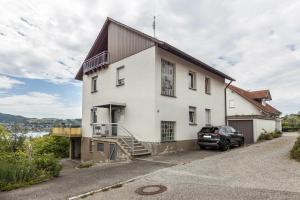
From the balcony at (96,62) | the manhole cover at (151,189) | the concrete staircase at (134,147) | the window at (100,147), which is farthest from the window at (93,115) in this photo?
the manhole cover at (151,189)

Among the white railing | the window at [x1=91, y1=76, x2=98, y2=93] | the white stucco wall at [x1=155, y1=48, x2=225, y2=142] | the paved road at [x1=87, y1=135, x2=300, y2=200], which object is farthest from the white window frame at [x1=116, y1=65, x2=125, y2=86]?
the paved road at [x1=87, y1=135, x2=300, y2=200]

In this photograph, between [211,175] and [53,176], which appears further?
[53,176]

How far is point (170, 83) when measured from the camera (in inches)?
674

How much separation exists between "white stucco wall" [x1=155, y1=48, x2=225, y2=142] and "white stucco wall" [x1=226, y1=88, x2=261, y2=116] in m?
8.62

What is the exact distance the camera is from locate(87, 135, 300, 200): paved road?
6660 millimetres

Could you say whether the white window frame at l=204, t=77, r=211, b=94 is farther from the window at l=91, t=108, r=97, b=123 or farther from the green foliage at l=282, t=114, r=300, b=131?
the green foliage at l=282, t=114, r=300, b=131

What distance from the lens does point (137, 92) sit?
16891 mm

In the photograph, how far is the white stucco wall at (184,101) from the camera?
16.0 metres

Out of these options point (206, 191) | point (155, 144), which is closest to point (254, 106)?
point (155, 144)

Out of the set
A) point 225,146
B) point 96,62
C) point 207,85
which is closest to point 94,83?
point 96,62

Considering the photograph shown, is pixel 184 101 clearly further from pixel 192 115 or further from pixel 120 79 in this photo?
pixel 120 79

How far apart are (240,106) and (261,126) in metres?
5.49

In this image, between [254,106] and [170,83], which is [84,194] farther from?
[254,106]

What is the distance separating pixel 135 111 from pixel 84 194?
988 cm
